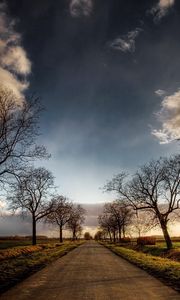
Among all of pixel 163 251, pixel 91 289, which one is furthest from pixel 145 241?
pixel 91 289

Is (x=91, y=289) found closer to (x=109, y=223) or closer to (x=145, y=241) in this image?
(x=145, y=241)

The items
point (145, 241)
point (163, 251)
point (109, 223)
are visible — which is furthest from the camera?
point (109, 223)

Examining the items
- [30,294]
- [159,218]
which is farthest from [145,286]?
[159,218]

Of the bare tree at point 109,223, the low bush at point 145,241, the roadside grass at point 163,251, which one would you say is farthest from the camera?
the bare tree at point 109,223

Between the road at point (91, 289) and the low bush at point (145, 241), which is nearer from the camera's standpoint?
the road at point (91, 289)

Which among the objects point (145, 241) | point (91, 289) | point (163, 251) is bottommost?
point (145, 241)

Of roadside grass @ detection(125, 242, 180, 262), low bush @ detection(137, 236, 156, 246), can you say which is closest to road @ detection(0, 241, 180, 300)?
roadside grass @ detection(125, 242, 180, 262)

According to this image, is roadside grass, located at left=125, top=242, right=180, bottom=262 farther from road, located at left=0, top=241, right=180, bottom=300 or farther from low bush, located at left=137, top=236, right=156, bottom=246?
road, located at left=0, top=241, right=180, bottom=300

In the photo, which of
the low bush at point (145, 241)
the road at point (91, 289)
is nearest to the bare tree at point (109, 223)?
the low bush at point (145, 241)

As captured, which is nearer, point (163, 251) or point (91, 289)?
point (91, 289)

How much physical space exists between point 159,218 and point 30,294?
25.9 meters

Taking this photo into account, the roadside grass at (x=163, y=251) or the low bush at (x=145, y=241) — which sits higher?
the roadside grass at (x=163, y=251)

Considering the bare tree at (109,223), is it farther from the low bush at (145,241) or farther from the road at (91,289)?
the road at (91,289)

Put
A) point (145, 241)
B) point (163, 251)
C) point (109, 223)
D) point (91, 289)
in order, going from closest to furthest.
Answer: point (91, 289), point (163, 251), point (145, 241), point (109, 223)
